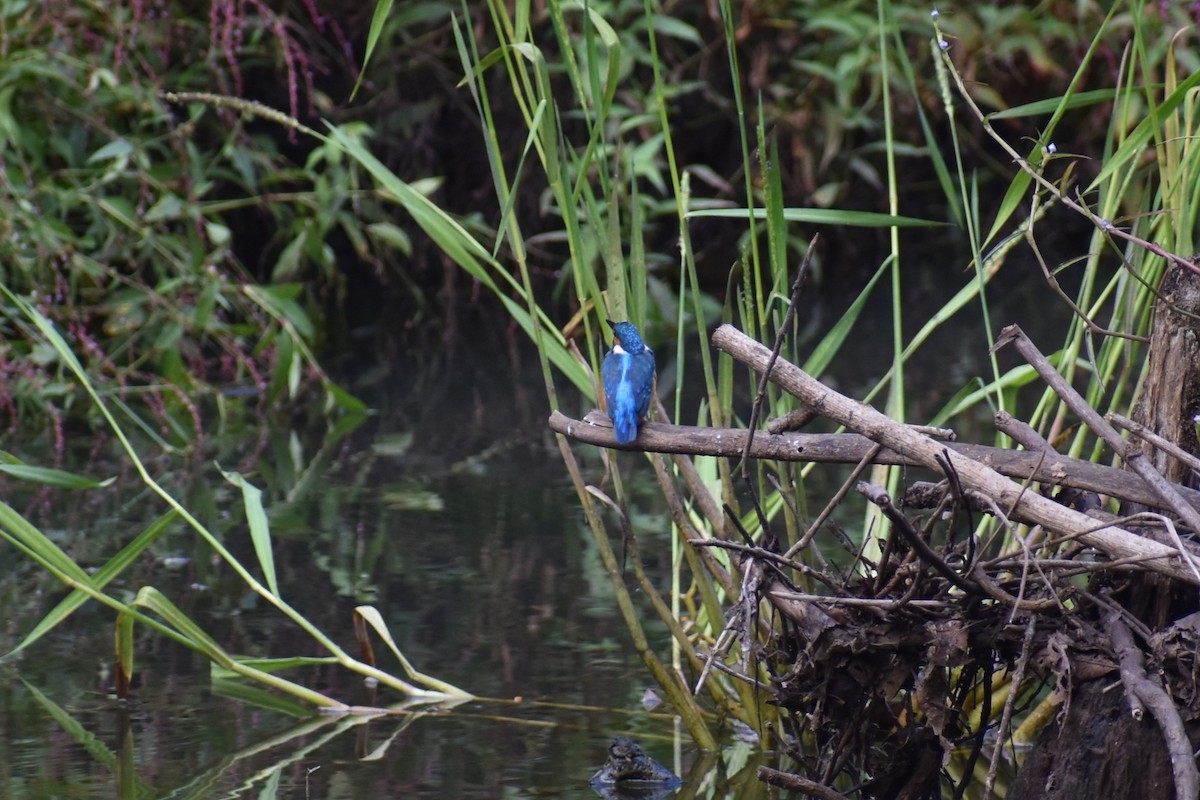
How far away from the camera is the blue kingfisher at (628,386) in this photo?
1621mm

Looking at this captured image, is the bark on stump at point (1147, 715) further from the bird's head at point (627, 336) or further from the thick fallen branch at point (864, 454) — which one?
the bird's head at point (627, 336)

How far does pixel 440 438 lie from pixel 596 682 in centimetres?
182

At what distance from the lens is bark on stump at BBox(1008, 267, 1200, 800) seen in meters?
1.43

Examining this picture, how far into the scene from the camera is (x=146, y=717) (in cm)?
211

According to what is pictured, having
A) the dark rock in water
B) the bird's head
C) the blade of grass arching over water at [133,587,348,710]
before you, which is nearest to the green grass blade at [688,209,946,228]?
the bird's head

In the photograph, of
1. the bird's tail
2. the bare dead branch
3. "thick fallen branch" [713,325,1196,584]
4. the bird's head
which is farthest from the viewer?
the bird's head

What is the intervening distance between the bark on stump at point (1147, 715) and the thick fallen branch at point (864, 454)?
0.11m

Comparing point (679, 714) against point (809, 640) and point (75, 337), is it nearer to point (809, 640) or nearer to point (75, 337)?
point (809, 640)

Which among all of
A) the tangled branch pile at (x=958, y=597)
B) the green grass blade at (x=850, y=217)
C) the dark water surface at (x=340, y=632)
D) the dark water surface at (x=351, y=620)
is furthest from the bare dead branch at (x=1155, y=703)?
the dark water surface at (x=340, y=632)

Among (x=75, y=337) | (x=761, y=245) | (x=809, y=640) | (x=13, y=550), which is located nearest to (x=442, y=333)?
(x=761, y=245)

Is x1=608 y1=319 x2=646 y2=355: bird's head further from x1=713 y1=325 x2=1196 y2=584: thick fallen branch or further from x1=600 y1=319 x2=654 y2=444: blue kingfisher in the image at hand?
x1=713 y1=325 x2=1196 y2=584: thick fallen branch

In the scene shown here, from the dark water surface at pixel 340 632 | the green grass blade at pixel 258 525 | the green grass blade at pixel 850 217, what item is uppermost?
the green grass blade at pixel 850 217

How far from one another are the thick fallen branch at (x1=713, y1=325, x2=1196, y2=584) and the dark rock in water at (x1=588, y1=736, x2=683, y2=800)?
636mm

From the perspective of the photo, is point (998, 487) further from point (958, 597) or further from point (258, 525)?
point (258, 525)
